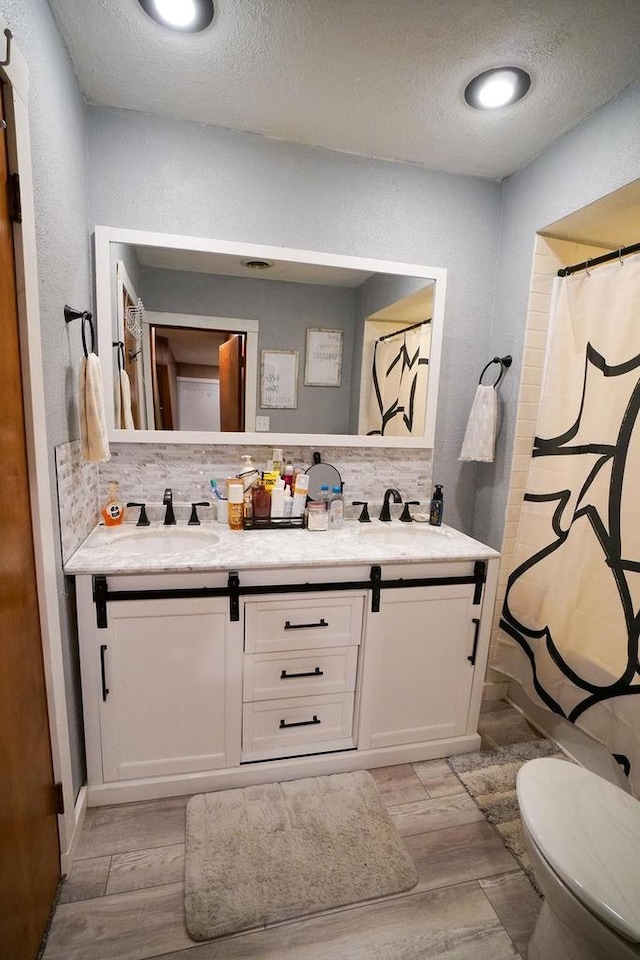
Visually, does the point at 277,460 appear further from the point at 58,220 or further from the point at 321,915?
the point at 321,915

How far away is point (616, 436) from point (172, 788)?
2052mm

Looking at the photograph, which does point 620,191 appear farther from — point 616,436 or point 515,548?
point 515,548

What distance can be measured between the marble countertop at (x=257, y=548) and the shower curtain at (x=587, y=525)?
1.15ft

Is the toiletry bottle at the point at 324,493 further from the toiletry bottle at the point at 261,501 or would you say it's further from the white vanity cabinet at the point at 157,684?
the white vanity cabinet at the point at 157,684

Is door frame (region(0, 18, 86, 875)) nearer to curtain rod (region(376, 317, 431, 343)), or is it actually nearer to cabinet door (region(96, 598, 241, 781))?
cabinet door (region(96, 598, 241, 781))

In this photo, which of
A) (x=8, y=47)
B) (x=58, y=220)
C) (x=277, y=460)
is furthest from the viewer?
(x=277, y=460)

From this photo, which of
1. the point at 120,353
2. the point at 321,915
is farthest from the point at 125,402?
the point at 321,915

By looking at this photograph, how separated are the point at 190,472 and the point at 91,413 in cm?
54

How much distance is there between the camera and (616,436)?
5.15ft

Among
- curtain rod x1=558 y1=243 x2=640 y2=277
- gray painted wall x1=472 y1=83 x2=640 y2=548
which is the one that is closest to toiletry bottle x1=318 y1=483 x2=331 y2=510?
gray painted wall x1=472 y1=83 x2=640 y2=548

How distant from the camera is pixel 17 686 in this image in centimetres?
101

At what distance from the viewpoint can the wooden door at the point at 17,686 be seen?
95 centimetres

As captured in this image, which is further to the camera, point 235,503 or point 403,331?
point 403,331

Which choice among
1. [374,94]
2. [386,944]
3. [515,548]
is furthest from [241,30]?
[386,944]
